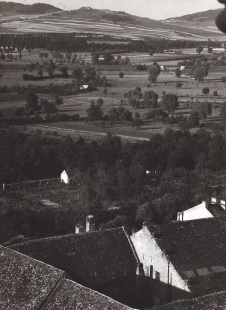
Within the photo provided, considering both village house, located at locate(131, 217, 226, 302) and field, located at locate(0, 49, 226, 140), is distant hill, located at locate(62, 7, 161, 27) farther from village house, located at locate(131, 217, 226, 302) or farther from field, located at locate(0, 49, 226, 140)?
village house, located at locate(131, 217, 226, 302)

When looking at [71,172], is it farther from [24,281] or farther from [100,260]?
[24,281]

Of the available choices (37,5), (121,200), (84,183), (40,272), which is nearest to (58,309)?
(40,272)

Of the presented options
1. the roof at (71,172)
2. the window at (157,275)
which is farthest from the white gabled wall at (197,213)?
the roof at (71,172)

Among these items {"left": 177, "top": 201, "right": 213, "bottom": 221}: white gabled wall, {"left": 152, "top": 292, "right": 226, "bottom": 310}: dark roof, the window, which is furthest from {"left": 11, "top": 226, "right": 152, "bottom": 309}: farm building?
{"left": 177, "top": 201, "right": 213, "bottom": 221}: white gabled wall

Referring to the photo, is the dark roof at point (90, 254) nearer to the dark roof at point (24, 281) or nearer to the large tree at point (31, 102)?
the dark roof at point (24, 281)

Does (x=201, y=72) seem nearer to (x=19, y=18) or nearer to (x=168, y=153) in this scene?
(x=168, y=153)

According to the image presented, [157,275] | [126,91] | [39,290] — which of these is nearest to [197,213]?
[157,275]

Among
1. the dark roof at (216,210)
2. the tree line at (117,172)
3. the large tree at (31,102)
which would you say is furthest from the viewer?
the large tree at (31,102)
